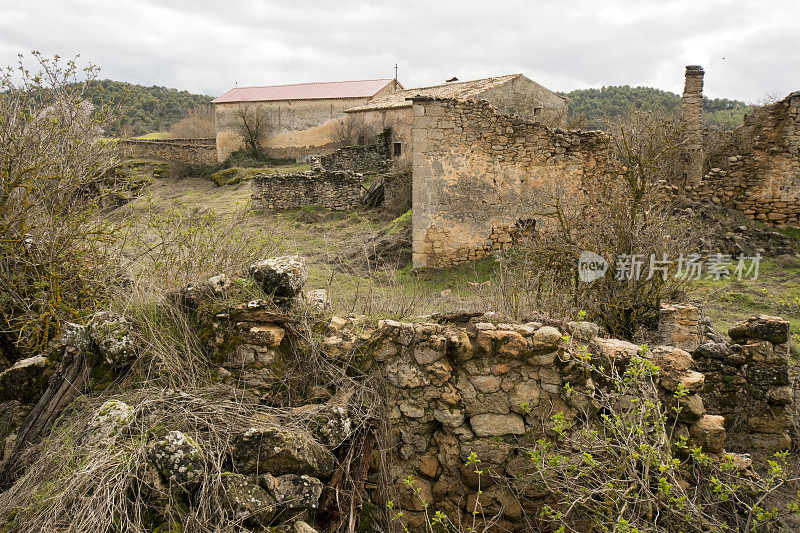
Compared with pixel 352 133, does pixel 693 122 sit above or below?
below

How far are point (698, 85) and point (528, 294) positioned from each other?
11.0 meters

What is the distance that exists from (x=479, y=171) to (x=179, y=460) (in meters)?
8.01

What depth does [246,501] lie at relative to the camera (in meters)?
2.65

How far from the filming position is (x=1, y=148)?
4.10 meters

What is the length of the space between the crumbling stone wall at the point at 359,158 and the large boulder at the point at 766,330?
17141mm

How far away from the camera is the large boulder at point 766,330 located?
418 cm

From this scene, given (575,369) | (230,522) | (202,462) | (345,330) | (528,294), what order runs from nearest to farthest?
1. (230,522)
2. (202,462)
3. (575,369)
4. (345,330)
5. (528,294)

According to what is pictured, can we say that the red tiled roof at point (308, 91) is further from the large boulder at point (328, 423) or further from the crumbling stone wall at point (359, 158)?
the large boulder at point (328, 423)

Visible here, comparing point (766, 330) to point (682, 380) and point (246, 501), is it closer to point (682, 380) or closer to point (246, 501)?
point (682, 380)

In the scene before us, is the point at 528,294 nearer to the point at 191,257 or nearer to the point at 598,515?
the point at 598,515

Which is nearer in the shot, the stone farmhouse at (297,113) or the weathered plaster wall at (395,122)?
the weathered plaster wall at (395,122)

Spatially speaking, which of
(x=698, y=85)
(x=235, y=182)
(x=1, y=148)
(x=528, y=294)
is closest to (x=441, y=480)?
(x=528, y=294)

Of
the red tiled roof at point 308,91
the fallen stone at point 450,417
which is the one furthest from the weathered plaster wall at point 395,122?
the fallen stone at point 450,417

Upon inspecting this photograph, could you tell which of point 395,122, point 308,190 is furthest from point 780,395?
point 395,122
